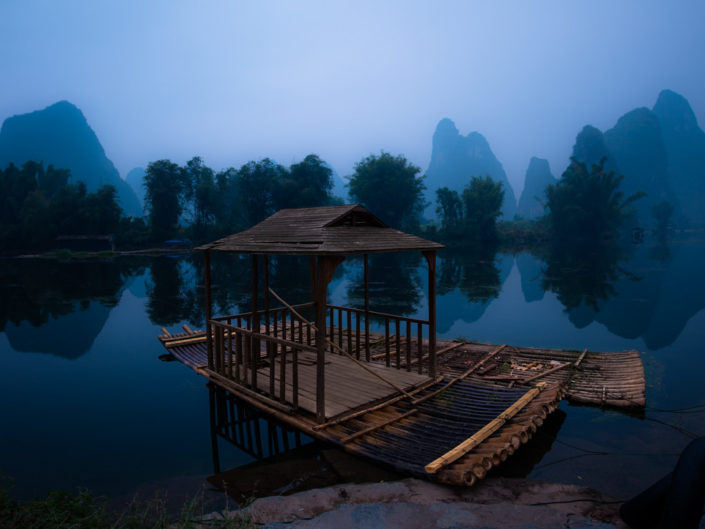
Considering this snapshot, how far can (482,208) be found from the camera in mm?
55844

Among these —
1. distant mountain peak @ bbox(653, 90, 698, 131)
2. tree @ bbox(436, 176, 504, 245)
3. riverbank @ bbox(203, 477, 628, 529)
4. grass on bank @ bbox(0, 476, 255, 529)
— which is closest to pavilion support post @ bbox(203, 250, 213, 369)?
grass on bank @ bbox(0, 476, 255, 529)

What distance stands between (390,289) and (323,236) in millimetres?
17244

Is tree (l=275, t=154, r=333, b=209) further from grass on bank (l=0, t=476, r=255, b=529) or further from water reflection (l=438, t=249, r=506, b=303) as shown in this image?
grass on bank (l=0, t=476, r=255, b=529)

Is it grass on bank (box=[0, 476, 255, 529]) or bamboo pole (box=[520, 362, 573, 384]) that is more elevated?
grass on bank (box=[0, 476, 255, 529])

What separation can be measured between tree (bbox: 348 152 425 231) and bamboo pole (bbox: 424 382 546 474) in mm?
52963

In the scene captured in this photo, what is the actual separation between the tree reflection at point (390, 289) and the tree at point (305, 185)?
2194 cm

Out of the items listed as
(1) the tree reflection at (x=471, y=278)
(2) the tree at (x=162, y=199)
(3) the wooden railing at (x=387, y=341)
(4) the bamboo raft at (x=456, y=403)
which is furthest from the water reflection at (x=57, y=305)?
(2) the tree at (x=162, y=199)

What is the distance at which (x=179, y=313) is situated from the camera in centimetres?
1703

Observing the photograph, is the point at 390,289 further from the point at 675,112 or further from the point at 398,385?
the point at 675,112

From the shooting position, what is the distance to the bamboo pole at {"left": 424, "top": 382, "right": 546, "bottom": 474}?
4.30 meters

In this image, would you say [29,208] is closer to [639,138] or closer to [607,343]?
[607,343]

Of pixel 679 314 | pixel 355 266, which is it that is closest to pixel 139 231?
pixel 355 266

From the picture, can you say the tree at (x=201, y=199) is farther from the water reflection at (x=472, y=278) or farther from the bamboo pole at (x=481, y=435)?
the bamboo pole at (x=481, y=435)

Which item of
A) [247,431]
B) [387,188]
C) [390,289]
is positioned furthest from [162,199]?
[247,431]
